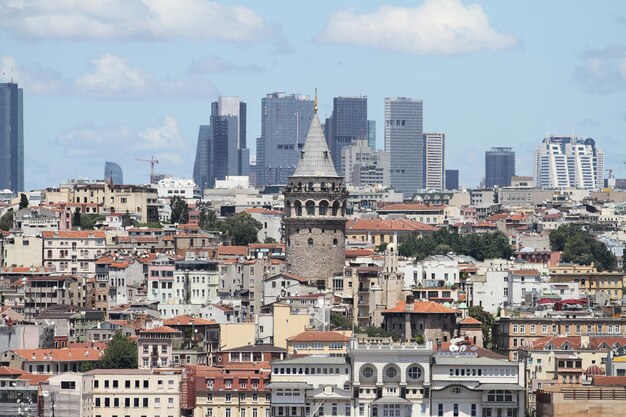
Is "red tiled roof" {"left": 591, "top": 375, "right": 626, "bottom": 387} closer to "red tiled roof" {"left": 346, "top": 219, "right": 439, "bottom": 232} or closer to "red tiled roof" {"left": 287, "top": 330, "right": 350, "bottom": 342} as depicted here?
"red tiled roof" {"left": 287, "top": 330, "right": 350, "bottom": 342}

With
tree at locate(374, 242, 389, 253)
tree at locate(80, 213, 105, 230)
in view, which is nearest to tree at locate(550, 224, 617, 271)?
tree at locate(374, 242, 389, 253)

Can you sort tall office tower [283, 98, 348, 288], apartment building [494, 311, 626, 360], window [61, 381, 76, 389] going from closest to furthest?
window [61, 381, 76, 389]
apartment building [494, 311, 626, 360]
tall office tower [283, 98, 348, 288]

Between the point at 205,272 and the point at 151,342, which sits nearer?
the point at 151,342

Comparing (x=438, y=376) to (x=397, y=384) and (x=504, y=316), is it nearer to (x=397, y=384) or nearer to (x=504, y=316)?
(x=397, y=384)

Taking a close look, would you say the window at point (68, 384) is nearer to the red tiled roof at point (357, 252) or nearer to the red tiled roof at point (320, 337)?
the red tiled roof at point (320, 337)

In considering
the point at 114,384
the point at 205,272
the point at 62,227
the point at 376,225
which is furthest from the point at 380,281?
the point at 376,225

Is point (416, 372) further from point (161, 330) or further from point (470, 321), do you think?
point (470, 321)

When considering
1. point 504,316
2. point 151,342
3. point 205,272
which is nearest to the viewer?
point 151,342

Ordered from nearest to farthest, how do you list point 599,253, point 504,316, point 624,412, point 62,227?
point 624,412, point 504,316, point 62,227, point 599,253
